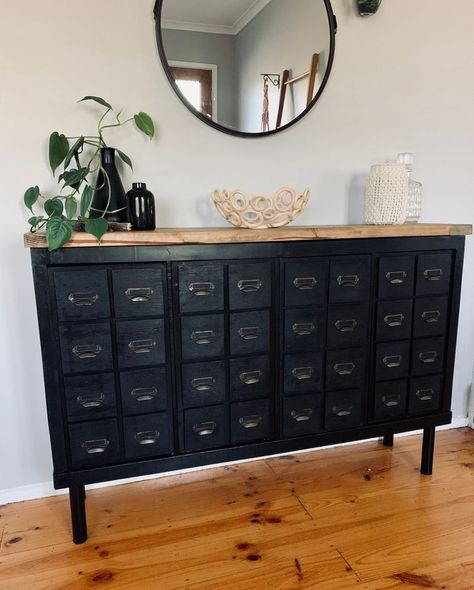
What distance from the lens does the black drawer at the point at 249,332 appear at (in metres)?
1.46

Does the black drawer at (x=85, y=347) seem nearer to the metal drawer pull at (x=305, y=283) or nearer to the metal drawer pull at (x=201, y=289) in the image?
the metal drawer pull at (x=201, y=289)

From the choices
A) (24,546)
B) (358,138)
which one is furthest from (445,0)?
(24,546)

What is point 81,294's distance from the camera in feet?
4.26

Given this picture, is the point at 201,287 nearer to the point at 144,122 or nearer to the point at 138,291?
the point at 138,291

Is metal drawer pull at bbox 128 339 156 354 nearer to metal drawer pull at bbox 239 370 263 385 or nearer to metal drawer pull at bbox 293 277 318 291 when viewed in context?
metal drawer pull at bbox 239 370 263 385

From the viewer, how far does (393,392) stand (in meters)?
1.72

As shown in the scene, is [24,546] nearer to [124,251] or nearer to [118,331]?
[118,331]

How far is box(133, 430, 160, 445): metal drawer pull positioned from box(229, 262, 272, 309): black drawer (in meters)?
0.48

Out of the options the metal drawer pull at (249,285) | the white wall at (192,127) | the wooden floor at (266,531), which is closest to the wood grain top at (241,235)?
the metal drawer pull at (249,285)

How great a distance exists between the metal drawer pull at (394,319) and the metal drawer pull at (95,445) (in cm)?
106

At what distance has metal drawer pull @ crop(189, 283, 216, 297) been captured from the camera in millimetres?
1391

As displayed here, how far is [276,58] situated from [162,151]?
1.91ft

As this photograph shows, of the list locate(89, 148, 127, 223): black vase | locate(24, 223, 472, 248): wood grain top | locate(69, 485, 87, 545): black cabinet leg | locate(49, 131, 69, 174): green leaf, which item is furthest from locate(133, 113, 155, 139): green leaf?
locate(69, 485, 87, 545): black cabinet leg

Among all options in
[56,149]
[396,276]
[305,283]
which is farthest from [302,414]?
[56,149]
